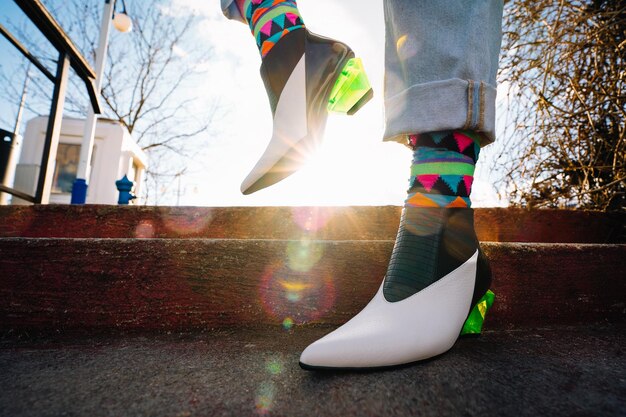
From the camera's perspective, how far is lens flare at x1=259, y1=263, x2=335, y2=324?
766 mm

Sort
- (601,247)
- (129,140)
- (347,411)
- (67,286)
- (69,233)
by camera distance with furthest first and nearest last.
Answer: (129,140)
(69,233)
(601,247)
(67,286)
(347,411)

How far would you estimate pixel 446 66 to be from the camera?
582mm

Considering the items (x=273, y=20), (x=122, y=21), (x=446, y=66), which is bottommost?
(x=446, y=66)

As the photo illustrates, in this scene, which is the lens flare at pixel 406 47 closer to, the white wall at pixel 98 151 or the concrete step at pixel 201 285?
the concrete step at pixel 201 285

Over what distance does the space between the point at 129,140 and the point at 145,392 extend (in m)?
6.19

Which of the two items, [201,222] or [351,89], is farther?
[201,222]

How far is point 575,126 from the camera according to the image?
1770mm

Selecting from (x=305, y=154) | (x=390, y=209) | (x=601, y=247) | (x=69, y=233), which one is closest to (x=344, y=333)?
(x=305, y=154)

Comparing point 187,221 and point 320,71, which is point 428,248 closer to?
point 320,71

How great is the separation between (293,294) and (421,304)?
0.30 meters

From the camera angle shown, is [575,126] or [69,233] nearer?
[69,233]

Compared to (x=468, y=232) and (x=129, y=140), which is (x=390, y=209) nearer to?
(x=468, y=232)

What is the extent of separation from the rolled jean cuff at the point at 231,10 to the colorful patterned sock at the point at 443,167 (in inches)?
22.2

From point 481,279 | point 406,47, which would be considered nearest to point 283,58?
point 406,47
